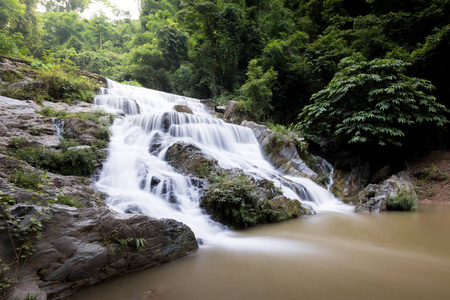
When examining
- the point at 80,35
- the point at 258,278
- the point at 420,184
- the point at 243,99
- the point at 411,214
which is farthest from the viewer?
the point at 80,35

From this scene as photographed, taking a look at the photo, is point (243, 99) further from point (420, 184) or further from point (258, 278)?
point (258, 278)

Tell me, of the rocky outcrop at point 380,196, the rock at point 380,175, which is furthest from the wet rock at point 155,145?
the rock at point 380,175

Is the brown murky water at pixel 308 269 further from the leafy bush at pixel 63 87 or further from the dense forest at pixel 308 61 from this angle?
the leafy bush at pixel 63 87

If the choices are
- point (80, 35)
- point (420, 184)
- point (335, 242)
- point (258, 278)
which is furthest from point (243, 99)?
point (80, 35)

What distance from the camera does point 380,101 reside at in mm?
8859

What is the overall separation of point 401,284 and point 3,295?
386 centimetres

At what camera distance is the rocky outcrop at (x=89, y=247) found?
238cm

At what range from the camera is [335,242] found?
150 inches

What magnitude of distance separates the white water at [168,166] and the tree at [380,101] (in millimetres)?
3343

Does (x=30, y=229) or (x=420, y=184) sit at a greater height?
(x=420, y=184)

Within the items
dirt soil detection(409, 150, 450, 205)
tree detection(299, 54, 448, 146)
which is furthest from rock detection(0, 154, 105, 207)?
dirt soil detection(409, 150, 450, 205)

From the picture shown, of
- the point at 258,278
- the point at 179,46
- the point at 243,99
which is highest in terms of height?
the point at 179,46

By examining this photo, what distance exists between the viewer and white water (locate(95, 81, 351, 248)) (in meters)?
4.78

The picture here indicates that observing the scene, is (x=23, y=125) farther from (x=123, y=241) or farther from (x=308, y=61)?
(x=308, y=61)
